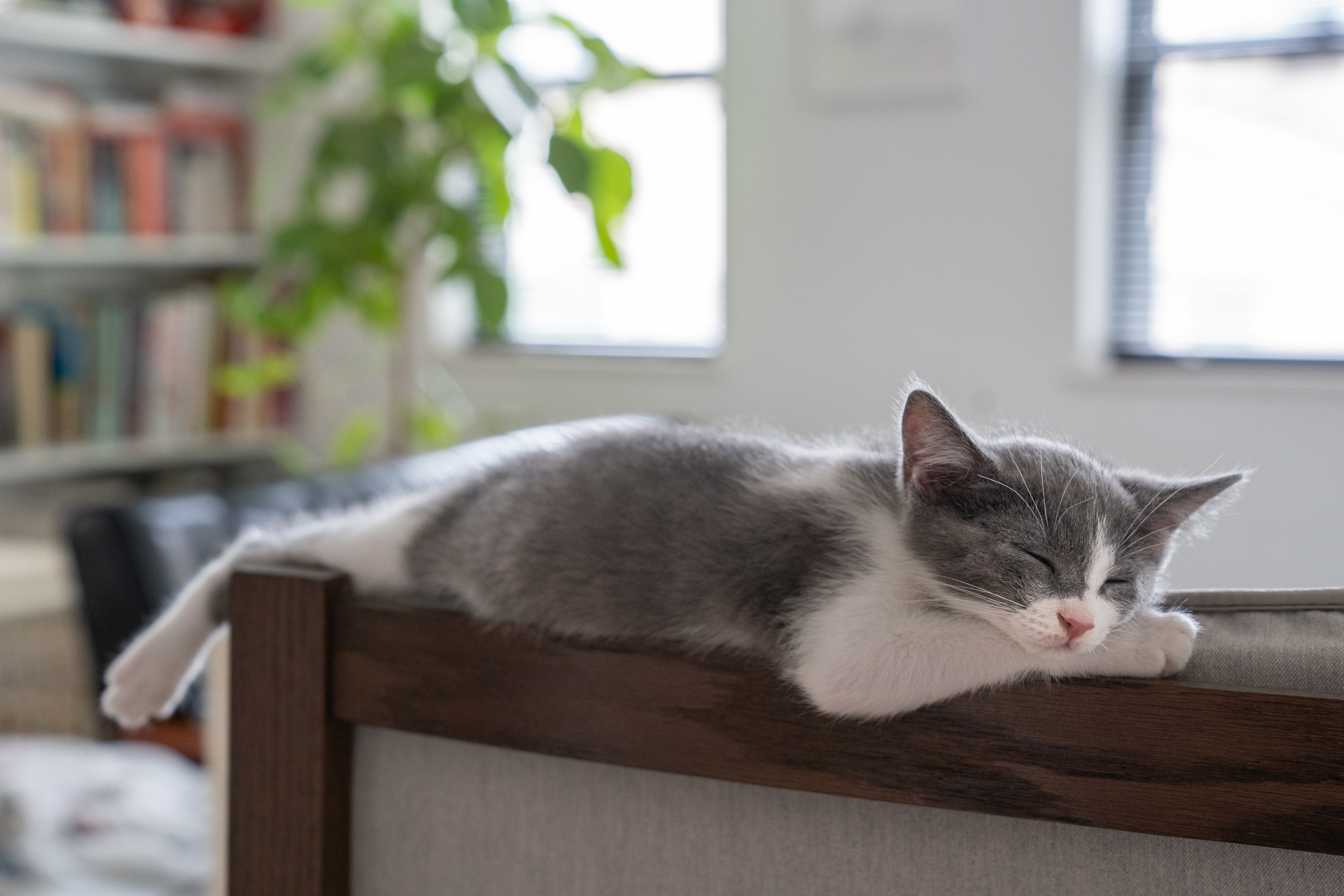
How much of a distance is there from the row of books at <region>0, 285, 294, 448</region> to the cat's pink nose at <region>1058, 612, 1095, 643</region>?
9.43 feet

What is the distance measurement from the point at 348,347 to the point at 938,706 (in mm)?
3083

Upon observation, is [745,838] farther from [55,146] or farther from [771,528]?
[55,146]

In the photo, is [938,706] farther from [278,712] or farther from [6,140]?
[6,140]

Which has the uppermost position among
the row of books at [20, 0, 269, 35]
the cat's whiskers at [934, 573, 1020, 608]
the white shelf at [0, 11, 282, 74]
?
the row of books at [20, 0, 269, 35]

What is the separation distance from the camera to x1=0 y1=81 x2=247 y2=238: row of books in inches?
115

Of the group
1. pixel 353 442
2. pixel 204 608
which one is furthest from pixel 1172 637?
pixel 353 442

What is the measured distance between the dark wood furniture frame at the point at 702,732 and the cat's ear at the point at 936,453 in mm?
149

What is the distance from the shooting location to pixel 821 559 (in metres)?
0.83

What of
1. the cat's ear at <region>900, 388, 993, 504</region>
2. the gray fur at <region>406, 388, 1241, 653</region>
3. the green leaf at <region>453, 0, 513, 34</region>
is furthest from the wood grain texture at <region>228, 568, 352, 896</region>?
the green leaf at <region>453, 0, 513, 34</region>

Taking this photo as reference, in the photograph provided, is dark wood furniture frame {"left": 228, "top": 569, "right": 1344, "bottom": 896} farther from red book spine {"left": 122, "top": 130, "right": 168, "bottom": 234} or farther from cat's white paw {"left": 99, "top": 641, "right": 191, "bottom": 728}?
red book spine {"left": 122, "top": 130, "right": 168, "bottom": 234}

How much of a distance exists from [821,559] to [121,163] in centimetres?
289

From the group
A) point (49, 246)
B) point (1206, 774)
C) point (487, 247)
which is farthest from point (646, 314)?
point (1206, 774)

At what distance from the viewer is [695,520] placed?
0.85 metres

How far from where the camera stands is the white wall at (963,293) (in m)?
2.55
